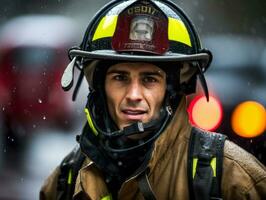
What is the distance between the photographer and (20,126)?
873 centimetres

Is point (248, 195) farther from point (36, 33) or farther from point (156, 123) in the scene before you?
point (36, 33)

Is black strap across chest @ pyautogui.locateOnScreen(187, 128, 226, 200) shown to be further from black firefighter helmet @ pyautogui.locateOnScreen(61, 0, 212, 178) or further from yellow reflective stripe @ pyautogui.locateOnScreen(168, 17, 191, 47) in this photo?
yellow reflective stripe @ pyautogui.locateOnScreen(168, 17, 191, 47)

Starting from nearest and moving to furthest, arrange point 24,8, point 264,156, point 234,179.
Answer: point 234,179 < point 264,156 < point 24,8

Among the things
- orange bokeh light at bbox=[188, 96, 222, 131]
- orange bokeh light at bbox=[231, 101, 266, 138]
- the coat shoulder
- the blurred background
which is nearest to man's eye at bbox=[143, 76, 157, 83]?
the coat shoulder

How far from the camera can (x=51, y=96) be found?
8555 mm

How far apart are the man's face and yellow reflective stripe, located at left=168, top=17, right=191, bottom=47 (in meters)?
0.18

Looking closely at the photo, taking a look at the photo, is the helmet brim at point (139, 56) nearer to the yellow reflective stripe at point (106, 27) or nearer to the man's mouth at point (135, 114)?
the yellow reflective stripe at point (106, 27)

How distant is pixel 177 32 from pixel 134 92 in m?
0.38

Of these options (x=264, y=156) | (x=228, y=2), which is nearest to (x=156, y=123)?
(x=264, y=156)

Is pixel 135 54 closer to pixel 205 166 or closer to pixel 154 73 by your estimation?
pixel 154 73

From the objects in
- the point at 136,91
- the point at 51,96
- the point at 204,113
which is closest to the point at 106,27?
the point at 136,91

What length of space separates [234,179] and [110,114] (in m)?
0.76

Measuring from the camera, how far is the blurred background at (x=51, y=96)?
766 cm

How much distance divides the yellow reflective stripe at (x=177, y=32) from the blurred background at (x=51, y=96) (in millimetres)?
3110
